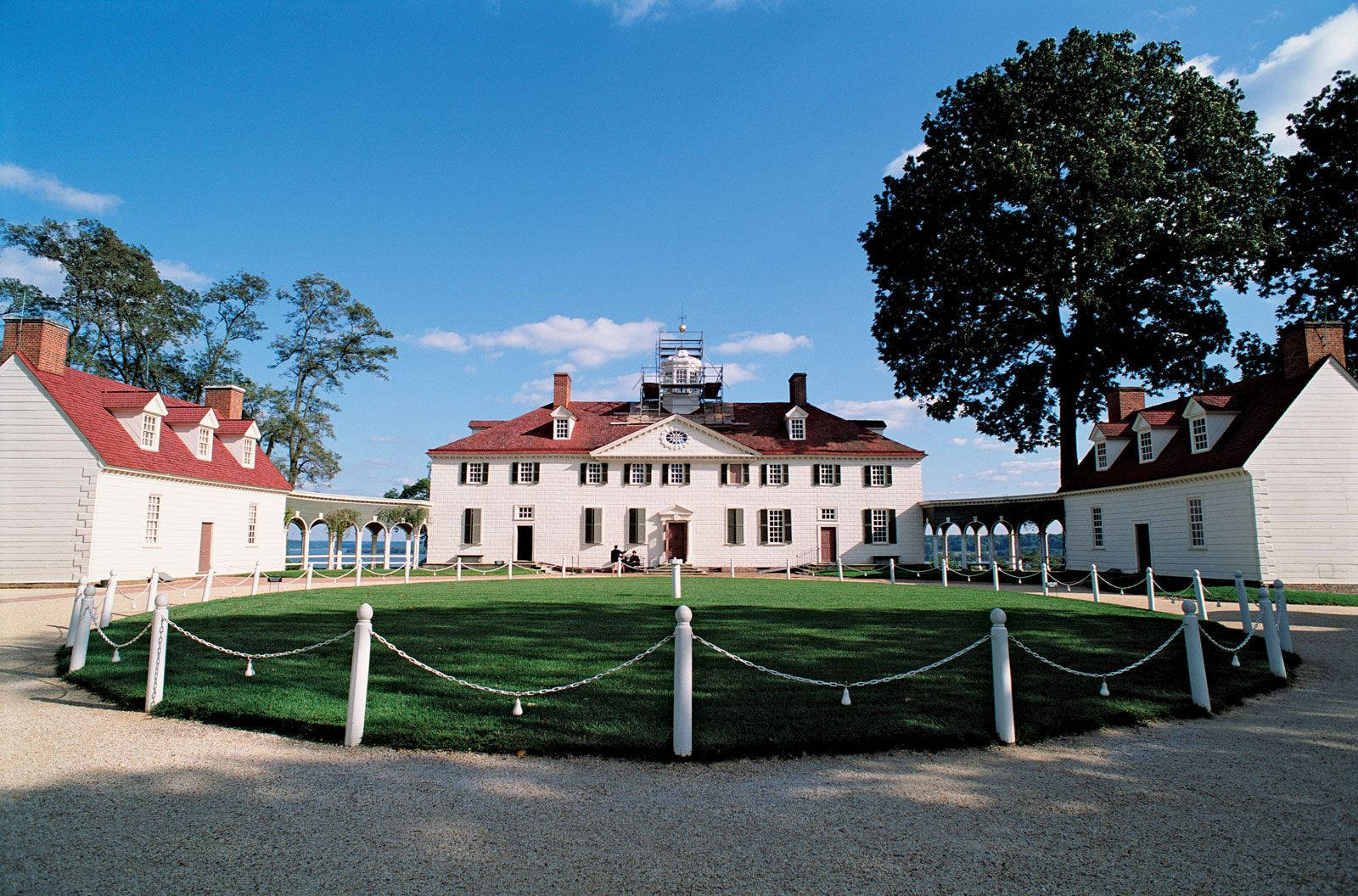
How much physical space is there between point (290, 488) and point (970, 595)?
27.3m

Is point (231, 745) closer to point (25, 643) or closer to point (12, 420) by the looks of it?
point (25, 643)

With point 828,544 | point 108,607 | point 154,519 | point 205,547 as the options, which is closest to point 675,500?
point 828,544

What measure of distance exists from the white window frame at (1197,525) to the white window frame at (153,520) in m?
33.4

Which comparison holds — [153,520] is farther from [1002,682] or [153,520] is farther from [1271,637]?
[1271,637]

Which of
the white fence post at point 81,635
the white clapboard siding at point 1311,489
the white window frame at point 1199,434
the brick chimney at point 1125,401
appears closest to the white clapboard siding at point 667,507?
the brick chimney at point 1125,401

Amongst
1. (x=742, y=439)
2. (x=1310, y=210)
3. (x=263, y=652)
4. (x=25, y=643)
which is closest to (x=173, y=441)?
(x=25, y=643)

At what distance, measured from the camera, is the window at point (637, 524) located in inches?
1411

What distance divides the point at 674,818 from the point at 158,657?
6010mm

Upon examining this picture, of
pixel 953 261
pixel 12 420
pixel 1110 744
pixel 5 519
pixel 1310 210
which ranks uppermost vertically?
pixel 1310 210

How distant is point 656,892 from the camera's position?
3717 millimetres

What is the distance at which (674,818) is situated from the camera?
15.4ft

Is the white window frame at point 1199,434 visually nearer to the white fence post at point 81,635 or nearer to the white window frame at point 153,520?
the white fence post at point 81,635

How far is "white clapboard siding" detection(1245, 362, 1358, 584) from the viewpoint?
20984 mm

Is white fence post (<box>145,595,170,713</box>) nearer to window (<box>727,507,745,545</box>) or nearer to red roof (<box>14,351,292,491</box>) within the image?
red roof (<box>14,351,292,491</box>)
